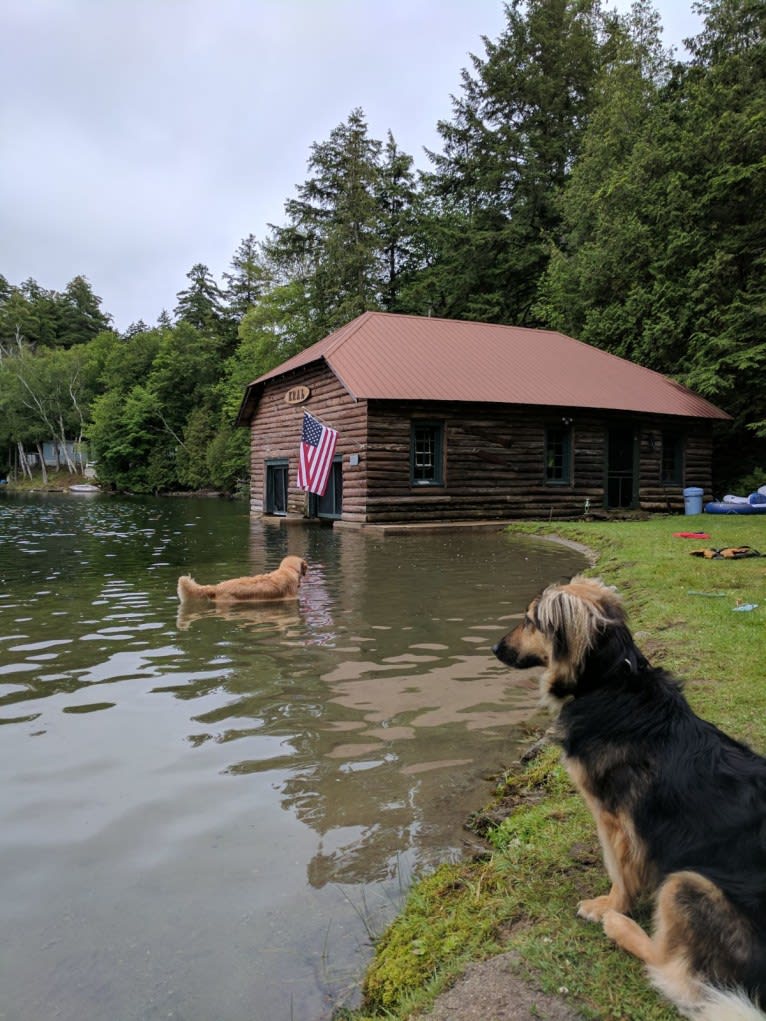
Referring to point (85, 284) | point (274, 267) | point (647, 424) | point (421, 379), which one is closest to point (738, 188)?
point (647, 424)

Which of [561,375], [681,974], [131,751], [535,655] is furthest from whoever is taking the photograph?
[561,375]

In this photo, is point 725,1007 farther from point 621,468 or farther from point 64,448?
point 64,448

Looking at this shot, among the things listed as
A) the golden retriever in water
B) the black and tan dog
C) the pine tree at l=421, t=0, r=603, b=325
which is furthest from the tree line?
the black and tan dog

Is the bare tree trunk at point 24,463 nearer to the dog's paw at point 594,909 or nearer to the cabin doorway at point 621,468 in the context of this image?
the cabin doorway at point 621,468

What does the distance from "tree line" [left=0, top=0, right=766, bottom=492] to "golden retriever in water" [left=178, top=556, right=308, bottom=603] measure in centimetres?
1969

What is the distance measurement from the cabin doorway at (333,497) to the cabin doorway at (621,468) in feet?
31.5

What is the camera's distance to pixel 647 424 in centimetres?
2409

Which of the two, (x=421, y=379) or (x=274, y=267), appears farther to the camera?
(x=274, y=267)

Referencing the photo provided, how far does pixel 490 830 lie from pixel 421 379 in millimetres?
18582

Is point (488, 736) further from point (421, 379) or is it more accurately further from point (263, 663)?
point (421, 379)

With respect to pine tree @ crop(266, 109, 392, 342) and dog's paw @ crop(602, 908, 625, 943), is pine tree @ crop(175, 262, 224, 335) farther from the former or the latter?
dog's paw @ crop(602, 908, 625, 943)

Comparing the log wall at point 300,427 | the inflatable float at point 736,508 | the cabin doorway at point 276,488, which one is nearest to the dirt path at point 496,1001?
the log wall at point 300,427

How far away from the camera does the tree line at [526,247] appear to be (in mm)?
25125

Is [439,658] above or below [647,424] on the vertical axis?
below
